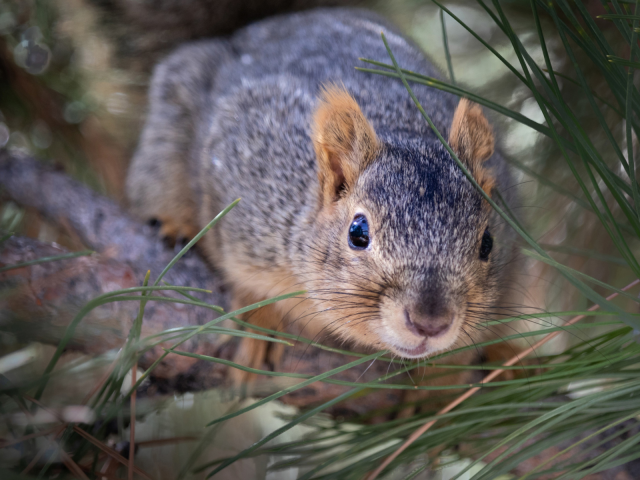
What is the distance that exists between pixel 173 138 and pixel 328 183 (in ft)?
3.54

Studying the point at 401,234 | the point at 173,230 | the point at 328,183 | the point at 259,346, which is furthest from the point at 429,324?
the point at 173,230

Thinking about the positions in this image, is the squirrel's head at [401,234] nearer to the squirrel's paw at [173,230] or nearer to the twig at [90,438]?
the twig at [90,438]

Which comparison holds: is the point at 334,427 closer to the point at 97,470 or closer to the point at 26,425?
the point at 97,470

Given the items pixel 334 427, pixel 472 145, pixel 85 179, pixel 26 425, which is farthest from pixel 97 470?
pixel 85 179

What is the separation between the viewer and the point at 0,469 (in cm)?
75

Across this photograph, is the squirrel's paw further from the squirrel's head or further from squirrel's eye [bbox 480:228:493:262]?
squirrel's eye [bbox 480:228:493:262]

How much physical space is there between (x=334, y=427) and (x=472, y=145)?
789mm

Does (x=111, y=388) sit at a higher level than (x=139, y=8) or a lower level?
A: lower

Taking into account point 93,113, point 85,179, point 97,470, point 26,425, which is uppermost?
point 93,113

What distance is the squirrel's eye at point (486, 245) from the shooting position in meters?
1.27

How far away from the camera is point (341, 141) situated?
140 cm

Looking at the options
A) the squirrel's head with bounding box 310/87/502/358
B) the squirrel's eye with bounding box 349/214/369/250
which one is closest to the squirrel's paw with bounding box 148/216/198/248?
the squirrel's head with bounding box 310/87/502/358

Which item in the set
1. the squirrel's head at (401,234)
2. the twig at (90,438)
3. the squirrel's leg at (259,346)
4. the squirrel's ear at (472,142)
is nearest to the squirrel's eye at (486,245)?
the squirrel's head at (401,234)

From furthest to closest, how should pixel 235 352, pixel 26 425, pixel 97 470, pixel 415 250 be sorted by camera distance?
1. pixel 235 352
2. pixel 415 250
3. pixel 97 470
4. pixel 26 425
